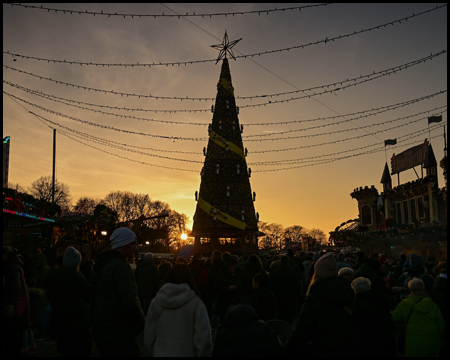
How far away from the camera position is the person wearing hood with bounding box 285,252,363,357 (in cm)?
429

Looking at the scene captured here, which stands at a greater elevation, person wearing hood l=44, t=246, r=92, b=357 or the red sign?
the red sign

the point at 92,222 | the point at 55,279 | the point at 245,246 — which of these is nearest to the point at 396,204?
the point at 245,246

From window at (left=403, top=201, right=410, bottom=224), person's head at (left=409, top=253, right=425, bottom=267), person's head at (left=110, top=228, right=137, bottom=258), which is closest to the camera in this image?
person's head at (left=110, top=228, right=137, bottom=258)

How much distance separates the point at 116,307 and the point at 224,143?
95.8 feet

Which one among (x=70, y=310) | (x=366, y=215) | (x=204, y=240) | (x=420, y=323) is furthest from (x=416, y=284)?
(x=366, y=215)

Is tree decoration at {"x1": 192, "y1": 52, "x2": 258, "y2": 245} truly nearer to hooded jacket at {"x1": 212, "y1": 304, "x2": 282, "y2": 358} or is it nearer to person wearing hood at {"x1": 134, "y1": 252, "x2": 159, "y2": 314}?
person wearing hood at {"x1": 134, "y1": 252, "x2": 159, "y2": 314}

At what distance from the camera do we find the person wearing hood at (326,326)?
14.1ft

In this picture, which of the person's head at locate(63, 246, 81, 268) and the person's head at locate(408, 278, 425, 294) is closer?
the person's head at locate(408, 278, 425, 294)

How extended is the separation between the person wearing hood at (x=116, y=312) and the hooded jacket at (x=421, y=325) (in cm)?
332

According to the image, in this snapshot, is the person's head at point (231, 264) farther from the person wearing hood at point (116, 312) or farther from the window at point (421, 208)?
the window at point (421, 208)

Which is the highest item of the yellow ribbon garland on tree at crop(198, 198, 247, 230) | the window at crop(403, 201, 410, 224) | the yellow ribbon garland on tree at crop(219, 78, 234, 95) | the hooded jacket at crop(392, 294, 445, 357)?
the yellow ribbon garland on tree at crop(219, 78, 234, 95)

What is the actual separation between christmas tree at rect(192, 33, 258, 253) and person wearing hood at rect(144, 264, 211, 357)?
1115 inches

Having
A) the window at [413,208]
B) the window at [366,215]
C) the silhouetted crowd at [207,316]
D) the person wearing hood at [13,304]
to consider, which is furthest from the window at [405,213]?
the person wearing hood at [13,304]

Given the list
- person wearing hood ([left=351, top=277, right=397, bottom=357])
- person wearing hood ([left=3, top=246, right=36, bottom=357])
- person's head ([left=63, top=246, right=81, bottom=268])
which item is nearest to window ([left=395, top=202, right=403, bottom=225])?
person wearing hood ([left=351, top=277, right=397, bottom=357])
